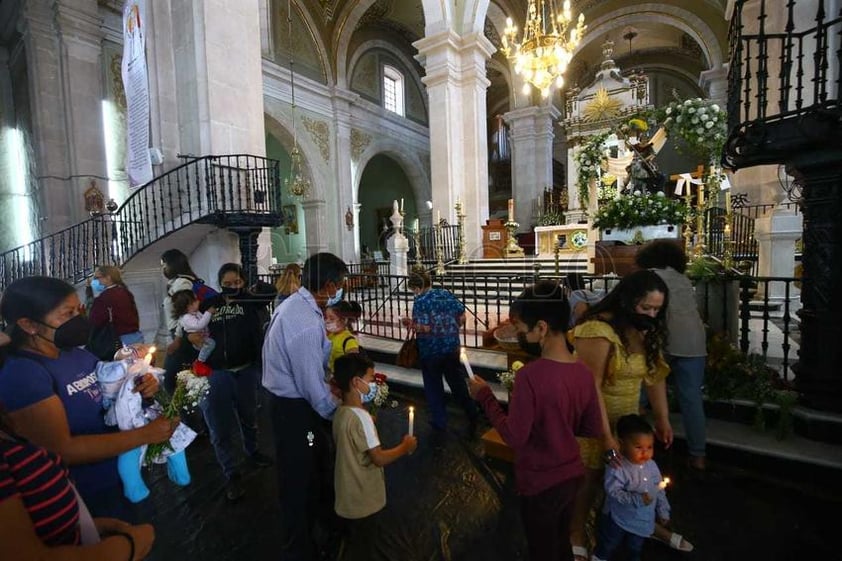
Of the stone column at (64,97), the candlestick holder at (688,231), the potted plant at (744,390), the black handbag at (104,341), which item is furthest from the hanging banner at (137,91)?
the candlestick holder at (688,231)

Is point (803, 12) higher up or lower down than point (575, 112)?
lower down

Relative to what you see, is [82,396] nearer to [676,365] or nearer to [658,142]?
[676,365]

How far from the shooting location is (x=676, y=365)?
3.05 meters

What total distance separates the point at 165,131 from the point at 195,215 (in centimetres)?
177

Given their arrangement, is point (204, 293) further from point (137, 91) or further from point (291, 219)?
point (291, 219)

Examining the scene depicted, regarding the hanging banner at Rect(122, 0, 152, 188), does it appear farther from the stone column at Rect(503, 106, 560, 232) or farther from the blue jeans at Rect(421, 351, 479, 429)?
the stone column at Rect(503, 106, 560, 232)

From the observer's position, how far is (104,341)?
4.18 meters

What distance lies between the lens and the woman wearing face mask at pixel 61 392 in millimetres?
1468

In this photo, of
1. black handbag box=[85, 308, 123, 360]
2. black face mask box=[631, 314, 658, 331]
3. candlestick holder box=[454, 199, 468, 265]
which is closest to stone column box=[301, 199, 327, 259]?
candlestick holder box=[454, 199, 468, 265]

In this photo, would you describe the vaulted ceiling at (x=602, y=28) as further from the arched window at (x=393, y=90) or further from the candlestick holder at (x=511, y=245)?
the candlestick holder at (x=511, y=245)

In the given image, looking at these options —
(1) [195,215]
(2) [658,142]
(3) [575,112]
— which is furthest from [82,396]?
(3) [575,112]

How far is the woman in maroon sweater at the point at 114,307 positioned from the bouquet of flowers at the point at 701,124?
9228 mm

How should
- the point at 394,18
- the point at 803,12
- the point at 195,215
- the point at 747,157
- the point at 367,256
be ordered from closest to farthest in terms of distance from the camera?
the point at 747,157, the point at 803,12, the point at 195,215, the point at 394,18, the point at 367,256

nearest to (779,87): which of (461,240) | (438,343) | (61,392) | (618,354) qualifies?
(618,354)
